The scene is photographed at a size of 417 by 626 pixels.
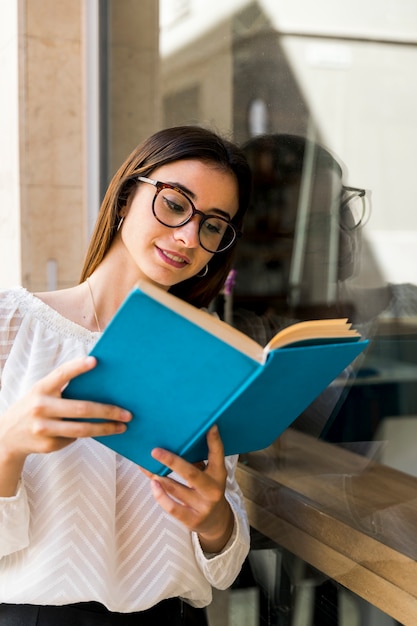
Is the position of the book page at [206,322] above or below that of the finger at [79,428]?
above

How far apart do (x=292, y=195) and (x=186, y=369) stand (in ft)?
4.28

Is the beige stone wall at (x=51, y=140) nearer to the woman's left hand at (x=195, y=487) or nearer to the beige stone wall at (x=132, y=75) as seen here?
the beige stone wall at (x=132, y=75)

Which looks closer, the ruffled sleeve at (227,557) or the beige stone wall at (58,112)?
the ruffled sleeve at (227,557)

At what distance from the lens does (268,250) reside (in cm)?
228

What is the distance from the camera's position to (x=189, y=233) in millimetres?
1154

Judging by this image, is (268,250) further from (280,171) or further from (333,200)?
(333,200)

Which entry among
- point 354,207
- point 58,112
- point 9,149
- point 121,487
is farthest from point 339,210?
point 9,149

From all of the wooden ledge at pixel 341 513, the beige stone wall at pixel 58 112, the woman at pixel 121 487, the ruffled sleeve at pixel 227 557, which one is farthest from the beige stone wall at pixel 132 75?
the ruffled sleeve at pixel 227 557

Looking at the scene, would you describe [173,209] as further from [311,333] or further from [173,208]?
[311,333]

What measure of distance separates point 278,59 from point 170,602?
1367 millimetres

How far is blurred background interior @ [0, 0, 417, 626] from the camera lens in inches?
59.2

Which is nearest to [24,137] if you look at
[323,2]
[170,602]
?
[323,2]

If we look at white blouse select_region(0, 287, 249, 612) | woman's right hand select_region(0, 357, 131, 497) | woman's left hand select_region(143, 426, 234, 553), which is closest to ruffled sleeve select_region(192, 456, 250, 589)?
white blouse select_region(0, 287, 249, 612)

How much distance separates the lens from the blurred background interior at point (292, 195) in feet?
4.93
